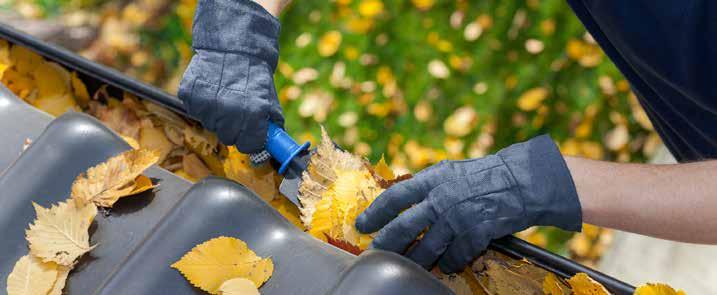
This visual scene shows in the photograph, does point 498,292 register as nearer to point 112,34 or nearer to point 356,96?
point 356,96

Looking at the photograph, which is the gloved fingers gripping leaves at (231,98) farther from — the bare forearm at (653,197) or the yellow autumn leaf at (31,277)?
the bare forearm at (653,197)

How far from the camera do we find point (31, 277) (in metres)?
0.99

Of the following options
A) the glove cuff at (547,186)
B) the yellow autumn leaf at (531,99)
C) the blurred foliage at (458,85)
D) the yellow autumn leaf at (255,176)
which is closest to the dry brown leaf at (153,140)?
the yellow autumn leaf at (255,176)

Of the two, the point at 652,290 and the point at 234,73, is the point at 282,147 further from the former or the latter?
the point at 652,290

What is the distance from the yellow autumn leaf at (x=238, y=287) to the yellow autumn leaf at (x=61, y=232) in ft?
0.80

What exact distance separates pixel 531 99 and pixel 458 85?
0.28m

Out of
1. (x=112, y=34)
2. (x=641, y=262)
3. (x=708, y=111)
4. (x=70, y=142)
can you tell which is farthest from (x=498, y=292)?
(x=112, y=34)

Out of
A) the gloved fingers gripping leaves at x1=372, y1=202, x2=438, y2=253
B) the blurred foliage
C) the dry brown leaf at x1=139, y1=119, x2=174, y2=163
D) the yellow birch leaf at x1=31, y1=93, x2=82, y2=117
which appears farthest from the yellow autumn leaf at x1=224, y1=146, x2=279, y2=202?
the blurred foliage

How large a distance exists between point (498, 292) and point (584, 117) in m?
1.65

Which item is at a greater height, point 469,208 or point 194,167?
point 469,208

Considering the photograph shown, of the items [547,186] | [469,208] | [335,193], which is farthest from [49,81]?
[547,186]

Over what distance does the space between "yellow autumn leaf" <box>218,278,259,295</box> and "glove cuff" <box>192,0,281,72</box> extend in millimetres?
511

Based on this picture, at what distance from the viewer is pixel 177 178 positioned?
1.14m

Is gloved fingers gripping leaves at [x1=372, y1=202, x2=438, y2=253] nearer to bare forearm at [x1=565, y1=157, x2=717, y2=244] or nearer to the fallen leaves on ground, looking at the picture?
A: bare forearm at [x1=565, y1=157, x2=717, y2=244]
